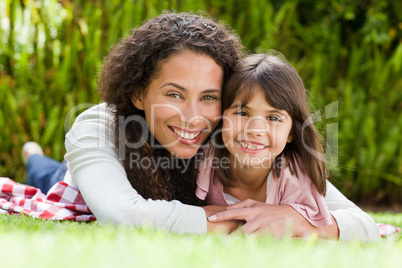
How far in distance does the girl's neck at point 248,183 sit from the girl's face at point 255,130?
0.14 metres

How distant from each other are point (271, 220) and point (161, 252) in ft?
3.74

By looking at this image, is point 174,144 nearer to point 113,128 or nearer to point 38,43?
point 113,128

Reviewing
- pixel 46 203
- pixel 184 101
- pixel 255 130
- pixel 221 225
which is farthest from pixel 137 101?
pixel 221 225

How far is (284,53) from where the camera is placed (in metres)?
6.32

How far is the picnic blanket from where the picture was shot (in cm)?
304

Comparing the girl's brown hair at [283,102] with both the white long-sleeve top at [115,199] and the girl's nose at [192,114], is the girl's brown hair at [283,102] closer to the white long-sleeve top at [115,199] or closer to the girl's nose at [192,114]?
the girl's nose at [192,114]

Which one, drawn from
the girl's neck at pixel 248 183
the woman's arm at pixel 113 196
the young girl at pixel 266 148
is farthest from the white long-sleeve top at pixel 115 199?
the girl's neck at pixel 248 183

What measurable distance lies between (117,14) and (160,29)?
10.1ft

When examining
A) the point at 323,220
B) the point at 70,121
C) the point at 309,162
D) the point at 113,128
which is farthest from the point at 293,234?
the point at 70,121

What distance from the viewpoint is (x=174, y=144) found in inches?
121

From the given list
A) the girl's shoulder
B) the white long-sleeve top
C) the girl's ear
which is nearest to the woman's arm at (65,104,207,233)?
the white long-sleeve top

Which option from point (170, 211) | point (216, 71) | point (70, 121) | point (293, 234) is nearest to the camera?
point (170, 211)

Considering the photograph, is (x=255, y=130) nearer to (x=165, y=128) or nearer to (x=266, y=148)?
(x=266, y=148)

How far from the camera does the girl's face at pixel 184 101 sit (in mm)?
2922
